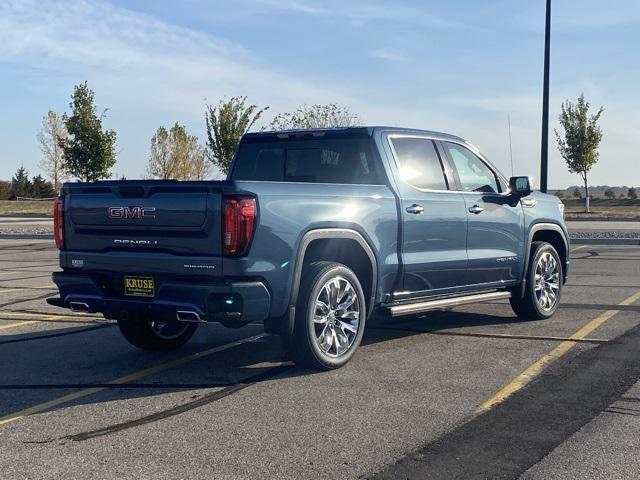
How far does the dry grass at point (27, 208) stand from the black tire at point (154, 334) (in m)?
40.3

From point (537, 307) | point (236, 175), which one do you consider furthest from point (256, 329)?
point (537, 307)

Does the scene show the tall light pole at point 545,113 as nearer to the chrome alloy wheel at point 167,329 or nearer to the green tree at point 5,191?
the chrome alloy wheel at point 167,329

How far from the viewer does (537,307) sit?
8766 mm

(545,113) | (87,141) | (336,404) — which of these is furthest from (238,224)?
(87,141)

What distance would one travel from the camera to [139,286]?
6125mm

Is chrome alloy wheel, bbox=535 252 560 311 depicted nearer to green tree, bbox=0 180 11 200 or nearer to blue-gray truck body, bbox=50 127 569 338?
blue-gray truck body, bbox=50 127 569 338

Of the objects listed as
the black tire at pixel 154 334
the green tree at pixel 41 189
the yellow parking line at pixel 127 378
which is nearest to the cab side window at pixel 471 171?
the yellow parking line at pixel 127 378

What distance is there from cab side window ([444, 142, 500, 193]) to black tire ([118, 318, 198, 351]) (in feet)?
9.72

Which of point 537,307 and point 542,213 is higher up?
point 542,213

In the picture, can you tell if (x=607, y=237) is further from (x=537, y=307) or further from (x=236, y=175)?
(x=236, y=175)

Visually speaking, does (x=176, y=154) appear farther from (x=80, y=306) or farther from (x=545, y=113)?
(x=80, y=306)

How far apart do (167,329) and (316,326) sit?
5.79 feet

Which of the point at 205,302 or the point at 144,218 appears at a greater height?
the point at 144,218

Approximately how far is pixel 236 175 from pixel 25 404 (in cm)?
332
